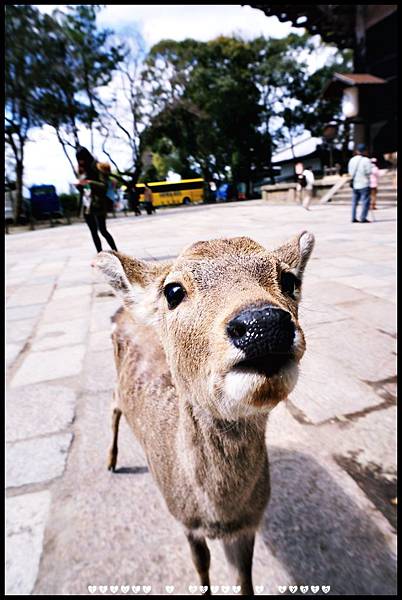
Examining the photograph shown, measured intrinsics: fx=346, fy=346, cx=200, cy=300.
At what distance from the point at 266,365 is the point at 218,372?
0.49 feet

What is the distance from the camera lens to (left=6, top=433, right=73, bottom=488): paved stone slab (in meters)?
2.25

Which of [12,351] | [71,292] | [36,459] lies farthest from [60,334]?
[36,459]

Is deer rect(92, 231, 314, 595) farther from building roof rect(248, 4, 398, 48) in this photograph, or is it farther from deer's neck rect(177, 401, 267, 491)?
building roof rect(248, 4, 398, 48)

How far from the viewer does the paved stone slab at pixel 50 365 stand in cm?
349

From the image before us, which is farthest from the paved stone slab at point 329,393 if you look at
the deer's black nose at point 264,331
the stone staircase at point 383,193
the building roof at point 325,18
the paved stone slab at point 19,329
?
the building roof at point 325,18

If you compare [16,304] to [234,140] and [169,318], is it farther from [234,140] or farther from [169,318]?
[234,140]

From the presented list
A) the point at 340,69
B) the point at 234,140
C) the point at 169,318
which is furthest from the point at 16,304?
the point at 340,69

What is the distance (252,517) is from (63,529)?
109 centimetres

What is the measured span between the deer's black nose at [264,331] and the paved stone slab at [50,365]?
2.99m

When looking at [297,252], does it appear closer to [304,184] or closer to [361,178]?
[361,178]

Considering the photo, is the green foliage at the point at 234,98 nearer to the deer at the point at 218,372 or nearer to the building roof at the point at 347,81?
the building roof at the point at 347,81

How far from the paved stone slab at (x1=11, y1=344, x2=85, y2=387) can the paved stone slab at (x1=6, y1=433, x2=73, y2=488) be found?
0.99 m

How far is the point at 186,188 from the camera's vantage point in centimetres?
4206

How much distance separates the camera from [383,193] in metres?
Result: 15.0
